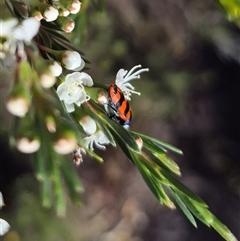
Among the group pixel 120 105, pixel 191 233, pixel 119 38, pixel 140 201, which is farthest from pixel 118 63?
pixel 120 105

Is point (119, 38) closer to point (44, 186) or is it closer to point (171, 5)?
point (171, 5)

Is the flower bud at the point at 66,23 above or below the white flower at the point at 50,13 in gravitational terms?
below

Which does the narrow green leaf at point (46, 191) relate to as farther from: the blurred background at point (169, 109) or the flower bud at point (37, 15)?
the blurred background at point (169, 109)

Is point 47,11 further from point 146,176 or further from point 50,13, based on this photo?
point 146,176

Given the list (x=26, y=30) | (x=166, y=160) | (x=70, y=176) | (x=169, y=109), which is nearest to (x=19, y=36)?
(x=26, y=30)

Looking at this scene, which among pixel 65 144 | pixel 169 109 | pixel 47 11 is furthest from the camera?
pixel 169 109

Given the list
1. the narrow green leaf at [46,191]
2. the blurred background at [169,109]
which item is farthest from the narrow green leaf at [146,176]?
the blurred background at [169,109]
